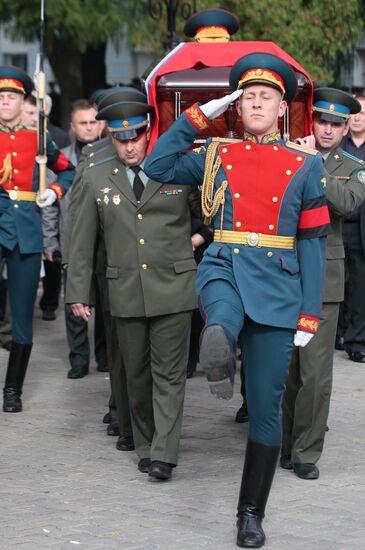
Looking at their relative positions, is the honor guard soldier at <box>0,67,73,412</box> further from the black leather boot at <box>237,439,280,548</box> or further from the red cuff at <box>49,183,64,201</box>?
the black leather boot at <box>237,439,280,548</box>

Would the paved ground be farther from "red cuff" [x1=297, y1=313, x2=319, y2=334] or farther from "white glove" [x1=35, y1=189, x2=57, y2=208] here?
"white glove" [x1=35, y1=189, x2=57, y2=208]

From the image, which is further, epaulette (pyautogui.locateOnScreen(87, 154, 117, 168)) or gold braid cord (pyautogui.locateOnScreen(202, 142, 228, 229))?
epaulette (pyautogui.locateOnScreen(87, 154, 117, 168))

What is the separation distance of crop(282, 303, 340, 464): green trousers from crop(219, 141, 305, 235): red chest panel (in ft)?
4.71

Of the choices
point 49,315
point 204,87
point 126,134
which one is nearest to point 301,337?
point 126,134

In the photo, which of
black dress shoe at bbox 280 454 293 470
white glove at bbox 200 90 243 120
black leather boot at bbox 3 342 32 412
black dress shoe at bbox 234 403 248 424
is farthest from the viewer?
black leather boot at bbox 3 342 32 412

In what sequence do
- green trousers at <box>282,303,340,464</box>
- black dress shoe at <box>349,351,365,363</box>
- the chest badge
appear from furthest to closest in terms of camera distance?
black dress shoe at <box>349,351,365,363</box> → the chest badge → green trousers at <box>282,303,340,464</box>

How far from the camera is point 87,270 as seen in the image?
798 cm

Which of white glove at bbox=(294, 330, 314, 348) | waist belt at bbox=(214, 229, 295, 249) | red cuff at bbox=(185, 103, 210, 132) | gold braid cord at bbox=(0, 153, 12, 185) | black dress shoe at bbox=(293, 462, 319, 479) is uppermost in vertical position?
red cuff at bbox=(185, 103, 210, 132)

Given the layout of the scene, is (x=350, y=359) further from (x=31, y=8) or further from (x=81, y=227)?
(x=31, y=8)

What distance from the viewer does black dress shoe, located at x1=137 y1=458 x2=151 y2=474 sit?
7773 millimetres

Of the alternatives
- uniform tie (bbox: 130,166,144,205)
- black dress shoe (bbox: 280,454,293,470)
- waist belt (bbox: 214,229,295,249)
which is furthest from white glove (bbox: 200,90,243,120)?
black dress shoe (bbox: 280,454,293,470)

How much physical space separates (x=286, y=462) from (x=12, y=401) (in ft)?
7.64

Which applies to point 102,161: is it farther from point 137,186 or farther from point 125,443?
point 125,443

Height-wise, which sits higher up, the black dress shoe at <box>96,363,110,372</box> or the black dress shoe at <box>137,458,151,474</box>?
the black dress shoe at <box>137,458,151,474</box>
